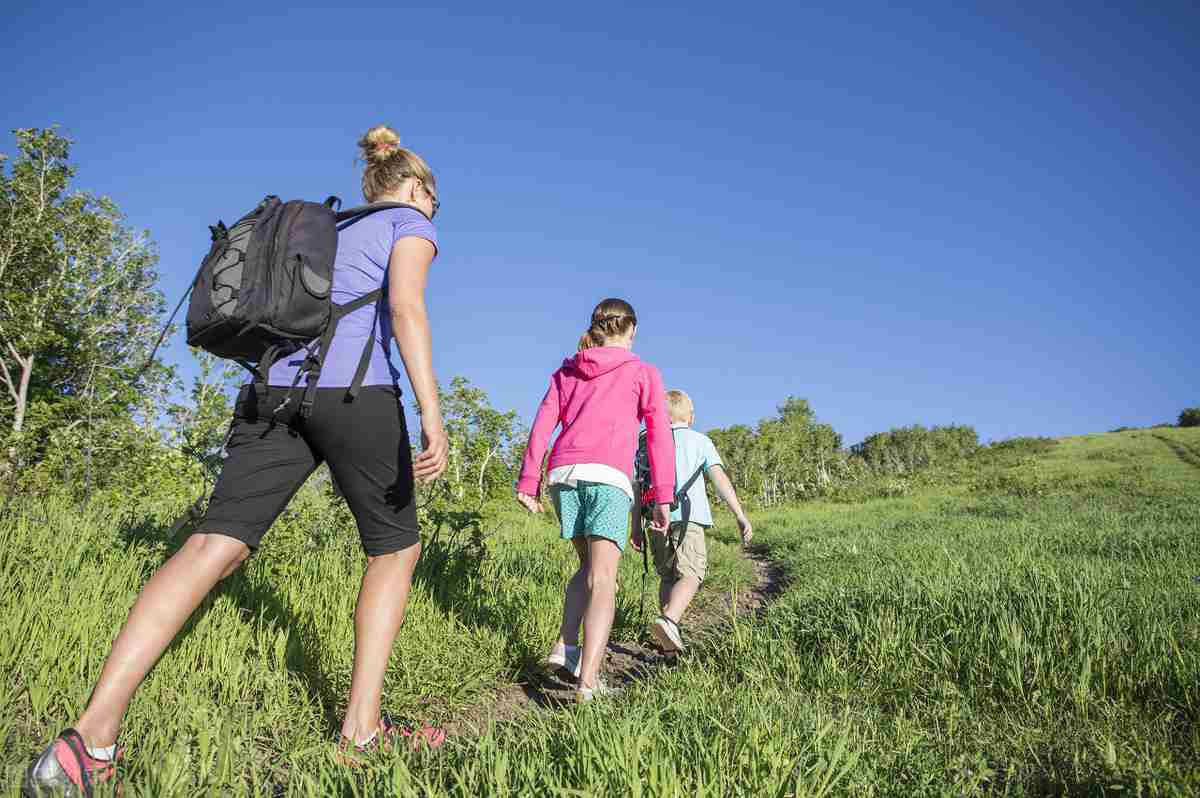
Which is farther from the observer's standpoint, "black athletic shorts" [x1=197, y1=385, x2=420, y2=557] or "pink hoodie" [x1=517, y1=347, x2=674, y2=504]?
"pink hoodie" [x1=517, y1=347, x2=674, y2=504]

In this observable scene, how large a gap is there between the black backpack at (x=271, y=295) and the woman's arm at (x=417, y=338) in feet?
0.48

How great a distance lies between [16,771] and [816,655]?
2991mm

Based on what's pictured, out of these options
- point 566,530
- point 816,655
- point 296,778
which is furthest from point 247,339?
point 816,655

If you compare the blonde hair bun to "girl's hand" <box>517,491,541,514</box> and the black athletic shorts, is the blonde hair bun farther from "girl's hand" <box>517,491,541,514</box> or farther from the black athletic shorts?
"girl's hand" <box>517,491,541,514</box>

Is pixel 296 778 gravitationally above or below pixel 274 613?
below

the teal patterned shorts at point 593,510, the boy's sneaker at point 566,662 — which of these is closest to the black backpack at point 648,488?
the teal patterned shorts at point 593,510

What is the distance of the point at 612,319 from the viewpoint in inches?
138

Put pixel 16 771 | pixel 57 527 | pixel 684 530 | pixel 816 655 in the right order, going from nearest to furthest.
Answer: pixel 16 771, pixel 816 655, pixel 57 527, pixel 684 530

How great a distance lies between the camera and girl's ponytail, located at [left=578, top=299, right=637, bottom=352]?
3.50m

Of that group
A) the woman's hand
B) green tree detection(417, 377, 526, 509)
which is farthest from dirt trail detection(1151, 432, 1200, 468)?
the woman's hand

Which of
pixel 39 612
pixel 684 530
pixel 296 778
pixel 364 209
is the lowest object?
pixel 296 778

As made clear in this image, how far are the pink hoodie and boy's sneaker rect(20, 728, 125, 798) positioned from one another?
2.02 m

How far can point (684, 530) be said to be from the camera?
4492 mm

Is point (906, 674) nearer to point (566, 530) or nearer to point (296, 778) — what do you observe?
point (566, 530)
